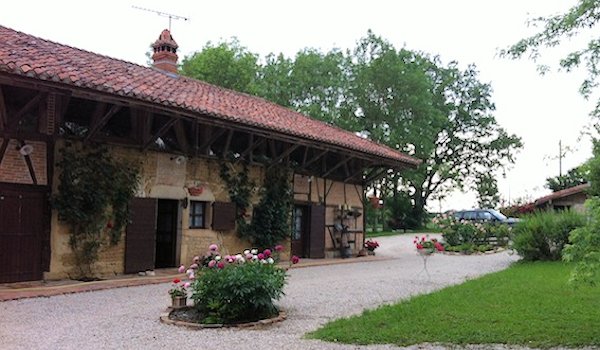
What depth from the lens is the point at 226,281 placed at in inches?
258

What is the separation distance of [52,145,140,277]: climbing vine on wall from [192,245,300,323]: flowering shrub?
13.8 ft

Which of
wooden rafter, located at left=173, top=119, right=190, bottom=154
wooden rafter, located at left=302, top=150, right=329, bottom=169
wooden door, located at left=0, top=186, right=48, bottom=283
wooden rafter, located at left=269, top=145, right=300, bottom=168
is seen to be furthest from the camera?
wooden rafter, located at left=302, top=150, right=329, bottom=169

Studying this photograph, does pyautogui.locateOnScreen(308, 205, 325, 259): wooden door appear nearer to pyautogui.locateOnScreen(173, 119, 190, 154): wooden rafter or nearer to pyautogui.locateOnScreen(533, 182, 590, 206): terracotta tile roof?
pyautogui.locateOnScreen(173, 119, 190, 154): wooden rafter

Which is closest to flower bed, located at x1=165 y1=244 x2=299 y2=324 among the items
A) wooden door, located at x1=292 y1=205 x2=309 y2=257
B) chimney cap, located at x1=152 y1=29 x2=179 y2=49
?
wooden door, located at x1=292 y1=205 x2=309 y2=257

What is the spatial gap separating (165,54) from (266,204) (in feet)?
18.3

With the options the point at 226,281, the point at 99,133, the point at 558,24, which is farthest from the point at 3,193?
the point at 558,24

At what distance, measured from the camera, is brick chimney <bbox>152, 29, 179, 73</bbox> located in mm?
16359

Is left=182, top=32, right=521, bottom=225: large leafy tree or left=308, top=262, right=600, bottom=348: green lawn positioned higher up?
left=182, top=32, right=521, bottom=225: large leafy tree

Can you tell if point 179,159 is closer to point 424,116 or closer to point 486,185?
point 424,116

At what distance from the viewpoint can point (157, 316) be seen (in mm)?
6988

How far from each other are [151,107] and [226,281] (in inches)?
194

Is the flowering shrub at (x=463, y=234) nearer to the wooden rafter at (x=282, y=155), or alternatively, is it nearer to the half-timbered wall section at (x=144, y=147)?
the half-timbered wall section at (x=144, y=147)

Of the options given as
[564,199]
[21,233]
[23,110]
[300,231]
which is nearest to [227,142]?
[300,231]

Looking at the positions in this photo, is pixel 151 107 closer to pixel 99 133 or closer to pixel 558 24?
pixel 99 133
